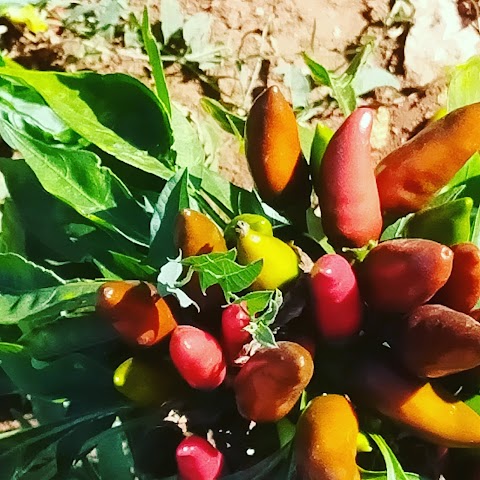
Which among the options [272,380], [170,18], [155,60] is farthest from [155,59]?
[170,18]

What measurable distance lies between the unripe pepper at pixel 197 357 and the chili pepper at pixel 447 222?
0.21m

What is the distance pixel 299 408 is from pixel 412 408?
4.7 inches

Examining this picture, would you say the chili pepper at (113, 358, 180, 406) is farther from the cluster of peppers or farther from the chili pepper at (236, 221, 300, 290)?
the chili pepper at (236, 221, 300, 290)

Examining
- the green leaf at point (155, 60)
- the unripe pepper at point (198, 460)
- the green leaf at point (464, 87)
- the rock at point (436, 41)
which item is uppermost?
the green leaf at point (155, 60)

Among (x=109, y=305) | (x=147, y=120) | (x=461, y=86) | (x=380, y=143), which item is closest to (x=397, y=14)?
(x=380, y=143)

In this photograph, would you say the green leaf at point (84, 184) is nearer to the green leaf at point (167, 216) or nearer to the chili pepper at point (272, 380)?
the green leaf at point (167, 216)

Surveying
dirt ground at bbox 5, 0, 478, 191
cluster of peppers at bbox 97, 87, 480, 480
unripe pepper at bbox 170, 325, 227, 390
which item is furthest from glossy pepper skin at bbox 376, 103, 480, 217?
dirt ground at bbox 5, 0, 478, 191

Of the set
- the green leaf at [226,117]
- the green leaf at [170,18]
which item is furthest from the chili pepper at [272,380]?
the green leaf at [170,18]

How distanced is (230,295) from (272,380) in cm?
8

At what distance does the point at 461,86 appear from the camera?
3.25 feet

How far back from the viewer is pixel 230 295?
0.72 meters

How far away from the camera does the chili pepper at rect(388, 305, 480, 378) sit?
0.67m

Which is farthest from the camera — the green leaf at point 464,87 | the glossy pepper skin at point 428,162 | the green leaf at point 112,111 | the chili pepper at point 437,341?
the green leaf at point 464,87

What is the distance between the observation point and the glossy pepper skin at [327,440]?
2.25 ft
